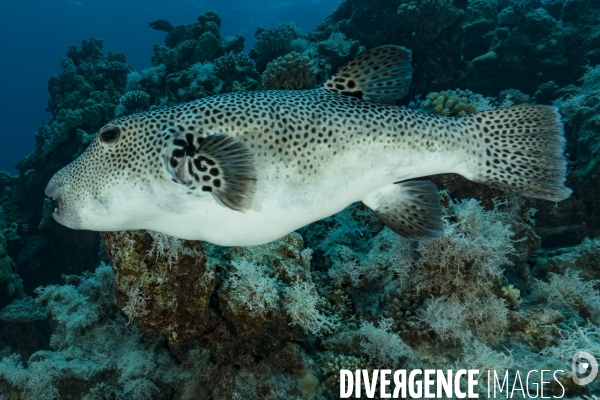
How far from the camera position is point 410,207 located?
3080 mm

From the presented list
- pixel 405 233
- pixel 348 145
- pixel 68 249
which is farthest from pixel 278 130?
pixel 68 249

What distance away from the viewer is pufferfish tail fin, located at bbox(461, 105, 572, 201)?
9.69 ft

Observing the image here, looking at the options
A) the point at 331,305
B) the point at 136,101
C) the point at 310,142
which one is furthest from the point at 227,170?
the point at 136,101

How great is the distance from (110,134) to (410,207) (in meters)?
2.45

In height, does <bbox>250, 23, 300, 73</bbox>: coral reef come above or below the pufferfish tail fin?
above

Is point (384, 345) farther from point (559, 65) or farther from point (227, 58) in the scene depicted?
point (559, 65)

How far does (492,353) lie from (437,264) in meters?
0.90

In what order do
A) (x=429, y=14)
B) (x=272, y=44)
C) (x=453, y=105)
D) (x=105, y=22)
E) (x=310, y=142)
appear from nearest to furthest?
(x=310, y=142), (x=453, y=105), (x=429, y=14), (x=272, y=44), (x=105, y=22)

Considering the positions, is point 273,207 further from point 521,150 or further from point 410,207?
point 521,150

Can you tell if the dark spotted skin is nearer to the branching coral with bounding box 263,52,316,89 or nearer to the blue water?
the branching coral with bounding box 263,52,316,89

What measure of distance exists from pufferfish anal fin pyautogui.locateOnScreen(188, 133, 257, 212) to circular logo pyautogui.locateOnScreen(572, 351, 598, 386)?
9.78ft

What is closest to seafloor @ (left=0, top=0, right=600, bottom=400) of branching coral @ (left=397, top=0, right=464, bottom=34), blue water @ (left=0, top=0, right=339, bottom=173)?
branching coral @ (left=397, top=0, right=464, bottom=34)

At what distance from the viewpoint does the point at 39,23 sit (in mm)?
84312

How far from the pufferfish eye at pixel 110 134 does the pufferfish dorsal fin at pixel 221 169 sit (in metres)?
0.53
